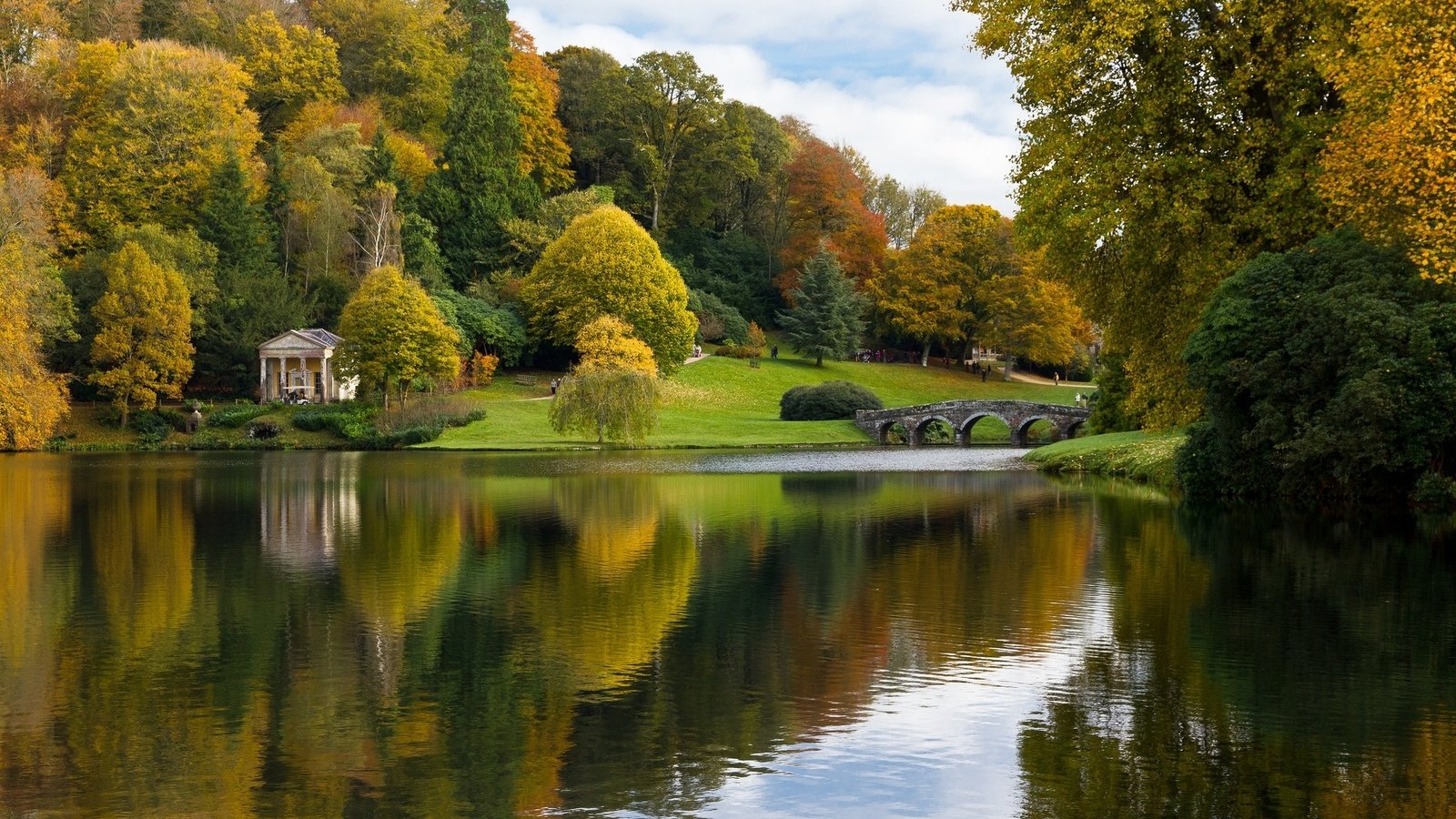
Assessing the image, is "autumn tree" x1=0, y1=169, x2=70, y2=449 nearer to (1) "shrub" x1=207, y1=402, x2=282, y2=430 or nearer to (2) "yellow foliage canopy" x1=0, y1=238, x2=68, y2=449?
(2) "yellow foliage canopy" x1=0, y1=238, x2=68, y2=449

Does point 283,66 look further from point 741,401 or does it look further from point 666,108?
point 741,401

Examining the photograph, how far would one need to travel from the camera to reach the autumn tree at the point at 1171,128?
2594 cm

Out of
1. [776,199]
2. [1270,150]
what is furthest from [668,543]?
[776,199]

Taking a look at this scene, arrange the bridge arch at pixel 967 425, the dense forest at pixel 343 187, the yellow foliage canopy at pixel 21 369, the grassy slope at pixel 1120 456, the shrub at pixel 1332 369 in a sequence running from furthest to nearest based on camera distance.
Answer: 1. the bridge arch at pixel 967 425
2. the dense forest at pixel 343 187
3. the yellow foliage canopy at pixel 21 369
4. the grassy slope at pixel 1120 456
5. the shrub at pixel 1332 369

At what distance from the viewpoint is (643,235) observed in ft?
257

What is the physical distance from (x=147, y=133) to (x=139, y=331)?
49.8 feet

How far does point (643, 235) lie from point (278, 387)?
22.6 m

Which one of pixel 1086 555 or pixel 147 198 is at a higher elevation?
pixel 147 198

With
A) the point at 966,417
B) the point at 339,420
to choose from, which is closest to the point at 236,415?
the point at 339,420

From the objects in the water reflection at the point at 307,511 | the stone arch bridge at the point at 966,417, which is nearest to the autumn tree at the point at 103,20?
the water reflection at the point at 307,511

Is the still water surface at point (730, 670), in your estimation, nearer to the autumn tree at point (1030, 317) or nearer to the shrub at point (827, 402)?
the shrub at point (827, 402)

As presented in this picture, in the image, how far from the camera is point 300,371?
238 ft

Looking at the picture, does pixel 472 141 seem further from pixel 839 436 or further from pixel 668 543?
pixel 668 543

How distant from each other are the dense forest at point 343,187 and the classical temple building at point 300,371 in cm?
110
